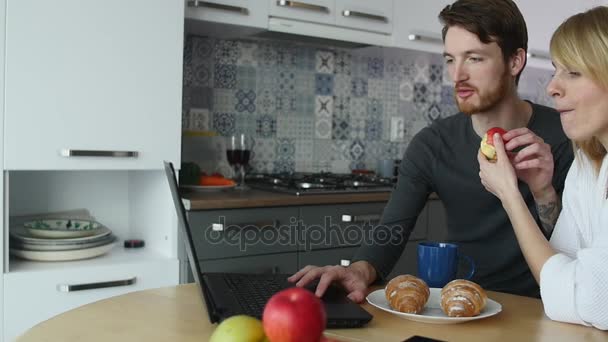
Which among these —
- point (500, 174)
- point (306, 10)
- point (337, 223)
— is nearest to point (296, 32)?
point (306, 10)

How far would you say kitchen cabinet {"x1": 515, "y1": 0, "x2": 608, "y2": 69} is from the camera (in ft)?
11.5

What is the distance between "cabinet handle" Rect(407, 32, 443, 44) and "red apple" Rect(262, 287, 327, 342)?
8.59ft

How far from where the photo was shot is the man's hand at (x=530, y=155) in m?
1.38

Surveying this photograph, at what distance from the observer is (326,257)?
8.61 feet

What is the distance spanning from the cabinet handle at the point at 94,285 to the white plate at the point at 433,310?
1.27m

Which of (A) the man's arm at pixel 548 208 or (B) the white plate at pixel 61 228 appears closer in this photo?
(A) the man's arm at pixel 548 208

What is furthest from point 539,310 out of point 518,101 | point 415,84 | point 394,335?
point 415,84

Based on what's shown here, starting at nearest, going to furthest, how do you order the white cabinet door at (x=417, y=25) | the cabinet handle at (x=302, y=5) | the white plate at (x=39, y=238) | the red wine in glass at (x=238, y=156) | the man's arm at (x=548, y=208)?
the man's arm at (x=548, y=208), the white plate at (x=39, y=238), the cabinet handle at (x=302, y=5), the red wine in glass at (x=238, y=156), the white cabinet door at (x=417, y=25)

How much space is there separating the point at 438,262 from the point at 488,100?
69 centimetres

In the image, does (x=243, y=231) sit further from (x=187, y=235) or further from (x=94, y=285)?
(x=187, y=235)

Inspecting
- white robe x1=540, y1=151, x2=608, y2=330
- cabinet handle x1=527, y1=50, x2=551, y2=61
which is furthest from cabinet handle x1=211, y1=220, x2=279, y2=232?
cabinet handle x1=527, y1=50, x2=551, y2=61

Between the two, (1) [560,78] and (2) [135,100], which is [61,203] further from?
(1) [560,78]

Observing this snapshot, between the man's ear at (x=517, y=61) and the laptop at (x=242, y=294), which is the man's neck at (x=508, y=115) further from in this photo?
the laptop at (x=242, y=294)

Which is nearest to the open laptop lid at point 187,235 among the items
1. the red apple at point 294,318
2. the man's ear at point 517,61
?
the red apple at point 294,318
